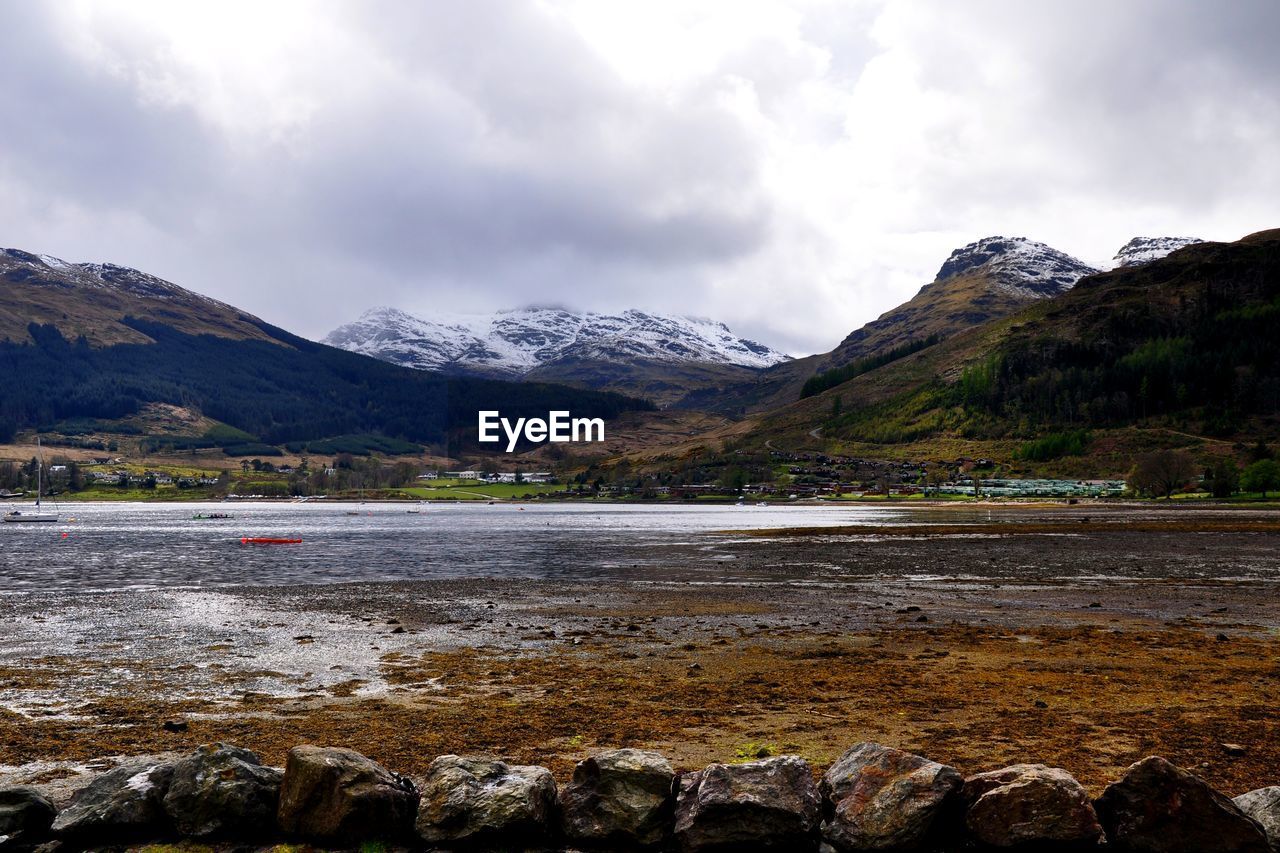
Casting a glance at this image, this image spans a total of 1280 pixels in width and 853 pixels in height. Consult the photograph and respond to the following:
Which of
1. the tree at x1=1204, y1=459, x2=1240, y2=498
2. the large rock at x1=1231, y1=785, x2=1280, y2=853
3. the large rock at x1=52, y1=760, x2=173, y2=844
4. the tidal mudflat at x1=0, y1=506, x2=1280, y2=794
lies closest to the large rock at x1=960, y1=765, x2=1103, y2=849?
the large rock at x1=1231, y1=785, x2=1280, y2=853

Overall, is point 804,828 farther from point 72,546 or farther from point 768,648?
point 72,546

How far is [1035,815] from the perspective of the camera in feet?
32.3

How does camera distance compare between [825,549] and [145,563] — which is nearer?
[145,563]

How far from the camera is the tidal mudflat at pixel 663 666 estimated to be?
48.7 ft

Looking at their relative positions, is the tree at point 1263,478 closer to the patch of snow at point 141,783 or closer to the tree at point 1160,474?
the tree at point 1160,474

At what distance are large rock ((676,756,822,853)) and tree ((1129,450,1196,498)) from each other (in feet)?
657

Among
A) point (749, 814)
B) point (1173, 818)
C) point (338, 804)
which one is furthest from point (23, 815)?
point (1173, 818)

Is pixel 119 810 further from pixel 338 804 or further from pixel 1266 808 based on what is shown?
pixel 1266 808

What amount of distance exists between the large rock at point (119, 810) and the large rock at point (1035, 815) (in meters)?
8.86

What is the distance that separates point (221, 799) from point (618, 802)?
4395 mm

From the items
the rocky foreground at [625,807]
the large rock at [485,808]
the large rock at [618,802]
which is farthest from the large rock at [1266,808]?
the large rock at [485,808]

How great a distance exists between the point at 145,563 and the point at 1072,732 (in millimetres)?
60869

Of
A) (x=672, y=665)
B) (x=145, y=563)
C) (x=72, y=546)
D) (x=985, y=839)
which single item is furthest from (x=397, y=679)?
(x=72, y=546)

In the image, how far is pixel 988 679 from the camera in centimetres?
1977
